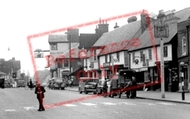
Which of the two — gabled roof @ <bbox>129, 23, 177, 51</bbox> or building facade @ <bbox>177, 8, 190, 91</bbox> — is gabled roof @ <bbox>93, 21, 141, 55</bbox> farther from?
building facade @ <bbox>177, 8, 190, 91</bbox>

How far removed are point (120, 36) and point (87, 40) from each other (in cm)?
1557

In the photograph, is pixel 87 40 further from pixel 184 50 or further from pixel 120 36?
Result: pixel 184 50

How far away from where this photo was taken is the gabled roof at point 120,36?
63.9m

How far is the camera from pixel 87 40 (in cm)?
8250

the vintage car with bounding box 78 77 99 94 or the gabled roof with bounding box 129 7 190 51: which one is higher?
the gabled roof with bounding box 129 7 190 51

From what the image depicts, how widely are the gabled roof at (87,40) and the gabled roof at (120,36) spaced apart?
12.7 feet

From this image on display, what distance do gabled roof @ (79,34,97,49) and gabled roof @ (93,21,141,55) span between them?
3866mm

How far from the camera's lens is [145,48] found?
5231 centimetres

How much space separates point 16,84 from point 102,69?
43.2 m

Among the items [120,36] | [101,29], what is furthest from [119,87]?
[101,29]

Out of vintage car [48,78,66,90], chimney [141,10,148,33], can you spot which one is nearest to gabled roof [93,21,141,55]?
chimney [141,10,148,33]

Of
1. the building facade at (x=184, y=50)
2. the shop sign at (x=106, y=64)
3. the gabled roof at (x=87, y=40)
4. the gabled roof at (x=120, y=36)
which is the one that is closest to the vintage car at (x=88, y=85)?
the building facade at (x=184, y=50)

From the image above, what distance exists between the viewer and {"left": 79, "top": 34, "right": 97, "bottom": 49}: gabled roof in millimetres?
82062

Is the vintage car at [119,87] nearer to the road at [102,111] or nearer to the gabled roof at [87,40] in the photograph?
the road at [102,111]
